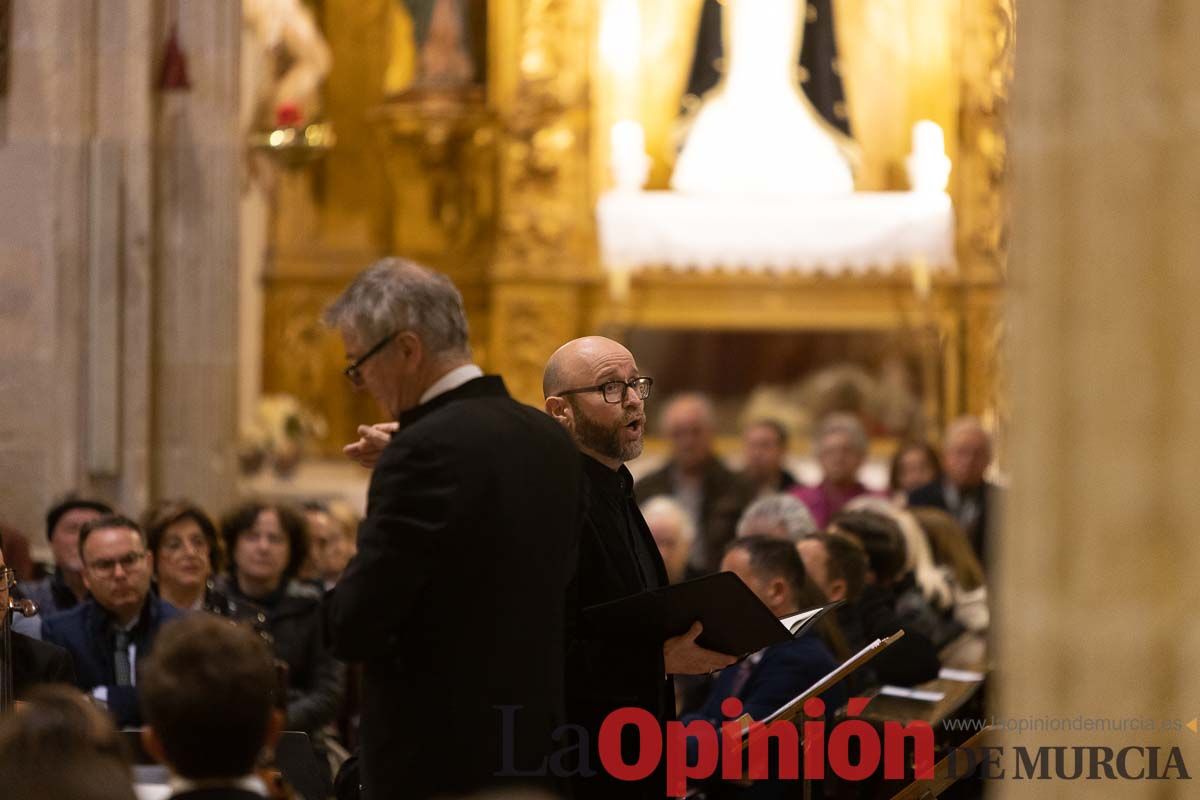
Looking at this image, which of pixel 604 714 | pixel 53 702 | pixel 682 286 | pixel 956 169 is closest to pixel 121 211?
pixel 604 714

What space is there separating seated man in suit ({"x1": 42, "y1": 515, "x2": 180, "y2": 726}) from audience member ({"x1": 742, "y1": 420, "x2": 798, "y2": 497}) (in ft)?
15.9

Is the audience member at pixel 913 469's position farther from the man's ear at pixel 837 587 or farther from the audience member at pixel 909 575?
the man's ear at pixel 837 587

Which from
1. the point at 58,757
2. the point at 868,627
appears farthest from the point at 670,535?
the point at 58,757

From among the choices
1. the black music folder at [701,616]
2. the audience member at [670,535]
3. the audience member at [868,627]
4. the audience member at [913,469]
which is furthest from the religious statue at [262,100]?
the black music folder at [701,616]

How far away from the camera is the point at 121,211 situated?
834cm

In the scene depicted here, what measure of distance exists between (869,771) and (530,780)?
6.08ft

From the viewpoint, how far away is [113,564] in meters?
5.40

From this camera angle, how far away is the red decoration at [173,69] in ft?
27.8

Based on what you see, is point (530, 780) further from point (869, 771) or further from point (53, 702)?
point (869, 771)

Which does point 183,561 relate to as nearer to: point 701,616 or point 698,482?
point 701,616

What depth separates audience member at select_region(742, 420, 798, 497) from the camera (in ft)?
32.7

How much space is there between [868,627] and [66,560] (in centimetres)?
269

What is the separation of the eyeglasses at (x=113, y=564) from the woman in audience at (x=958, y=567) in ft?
10.4

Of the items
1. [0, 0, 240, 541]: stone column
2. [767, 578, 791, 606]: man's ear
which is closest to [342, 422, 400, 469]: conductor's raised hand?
[767, 578, 791, 606]: man's ear
